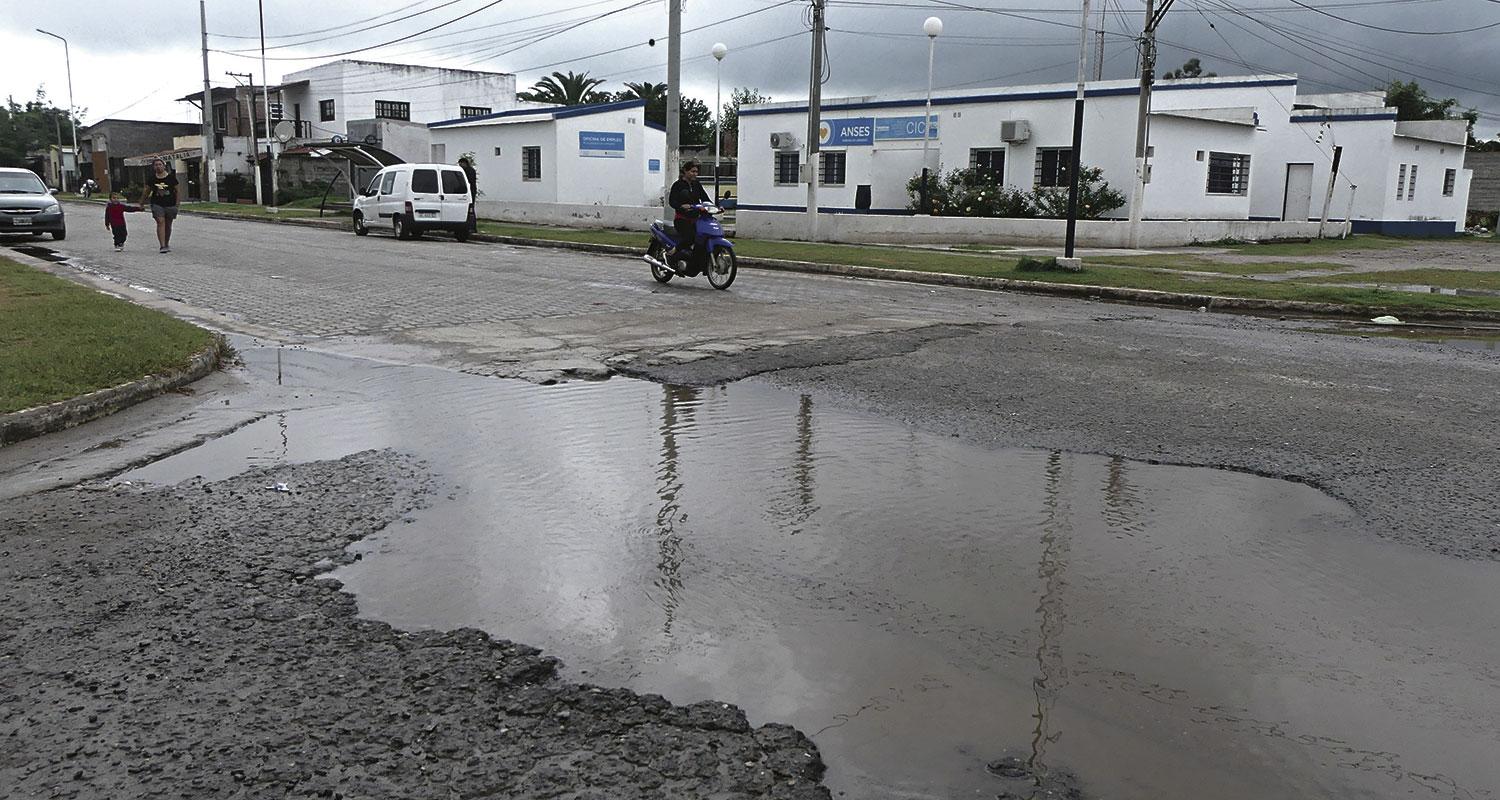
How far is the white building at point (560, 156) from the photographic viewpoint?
136 ft

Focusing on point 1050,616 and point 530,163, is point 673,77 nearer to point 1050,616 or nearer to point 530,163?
point 530,163

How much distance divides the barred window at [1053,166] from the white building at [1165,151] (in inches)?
1.5

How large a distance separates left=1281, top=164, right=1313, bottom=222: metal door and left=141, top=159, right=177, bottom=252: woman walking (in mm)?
36543

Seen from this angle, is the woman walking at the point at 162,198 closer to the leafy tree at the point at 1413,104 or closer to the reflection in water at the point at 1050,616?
the reflection in water at the point at 1050,616

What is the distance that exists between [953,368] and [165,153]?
77.5 meters

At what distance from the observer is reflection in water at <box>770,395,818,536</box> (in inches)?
210

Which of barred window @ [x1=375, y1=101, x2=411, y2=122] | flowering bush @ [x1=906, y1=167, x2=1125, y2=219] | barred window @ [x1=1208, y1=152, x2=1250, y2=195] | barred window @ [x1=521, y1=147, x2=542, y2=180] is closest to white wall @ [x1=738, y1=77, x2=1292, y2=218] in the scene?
barred window @ [x1=1208, y1=152, x2=1250, y2=195]

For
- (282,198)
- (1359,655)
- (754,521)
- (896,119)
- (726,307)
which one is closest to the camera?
(1359,655)

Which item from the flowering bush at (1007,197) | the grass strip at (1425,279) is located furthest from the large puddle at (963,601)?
the flowering bush at (1007,197)

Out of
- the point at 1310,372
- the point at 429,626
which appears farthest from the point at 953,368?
the point at 429,626

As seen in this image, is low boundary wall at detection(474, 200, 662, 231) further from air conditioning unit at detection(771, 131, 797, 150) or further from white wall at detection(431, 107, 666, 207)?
air conditioning unit at detection(771, 131, 797, 150)

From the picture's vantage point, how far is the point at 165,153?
73938 millimetres

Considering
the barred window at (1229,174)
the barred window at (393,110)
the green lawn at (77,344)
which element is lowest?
the green lawn at (77,344)

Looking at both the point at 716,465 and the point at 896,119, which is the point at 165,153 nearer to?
the point at 896,119
